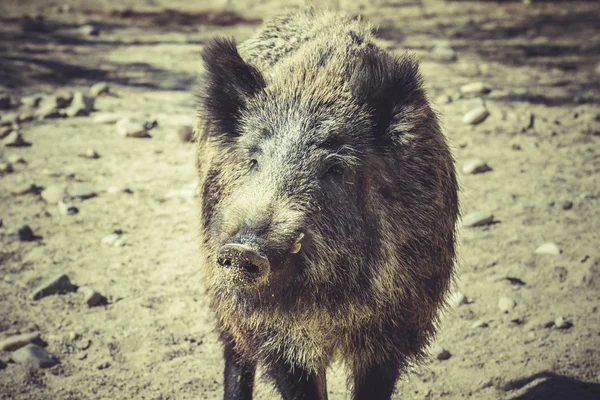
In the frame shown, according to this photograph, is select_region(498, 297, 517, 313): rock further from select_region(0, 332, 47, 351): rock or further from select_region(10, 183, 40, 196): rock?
select_region(10, 183, 40, 196): rock

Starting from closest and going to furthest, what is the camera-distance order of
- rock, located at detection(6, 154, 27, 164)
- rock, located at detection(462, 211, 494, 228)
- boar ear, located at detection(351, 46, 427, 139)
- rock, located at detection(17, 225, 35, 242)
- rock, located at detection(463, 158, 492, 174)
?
boar ear, located at detection(351, 46, 427, 139) → rock, located at detection(17, 225, 35, 242) → rock, located at detection(462, 211, 494, 228) → rock, located at detection(463, 158, 492, 174) → rock, located at detection(6, 154, 27, 164)

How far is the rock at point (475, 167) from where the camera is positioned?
5.42 meters

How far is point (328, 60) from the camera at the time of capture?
2736mm

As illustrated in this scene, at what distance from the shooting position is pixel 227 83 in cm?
276

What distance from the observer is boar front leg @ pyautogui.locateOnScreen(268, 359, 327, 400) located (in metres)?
2.73

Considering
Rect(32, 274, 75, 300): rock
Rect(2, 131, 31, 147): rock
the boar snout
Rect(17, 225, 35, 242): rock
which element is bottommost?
Rect(32, 274, 75, 300): rock

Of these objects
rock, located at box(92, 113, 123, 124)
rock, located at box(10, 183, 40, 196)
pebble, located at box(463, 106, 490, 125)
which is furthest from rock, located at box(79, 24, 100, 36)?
pebble, located at box(463, 106, 490, 125)

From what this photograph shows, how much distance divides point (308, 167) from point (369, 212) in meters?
0.32

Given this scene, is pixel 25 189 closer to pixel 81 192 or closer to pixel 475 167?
pixel 81 192

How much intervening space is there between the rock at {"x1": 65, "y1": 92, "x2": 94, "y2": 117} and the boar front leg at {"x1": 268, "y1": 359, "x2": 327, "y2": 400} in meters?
4.83

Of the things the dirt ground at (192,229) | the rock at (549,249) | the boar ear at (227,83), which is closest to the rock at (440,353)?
the dirt ground at (192,229)

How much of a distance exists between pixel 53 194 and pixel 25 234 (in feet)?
2.07

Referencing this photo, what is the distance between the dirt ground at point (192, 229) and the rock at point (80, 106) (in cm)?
13

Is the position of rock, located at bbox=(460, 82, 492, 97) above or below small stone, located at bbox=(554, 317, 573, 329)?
above
